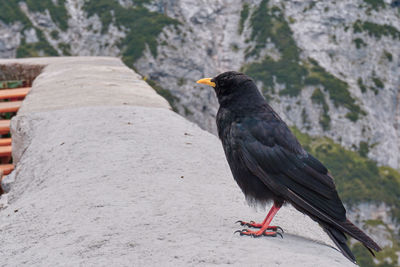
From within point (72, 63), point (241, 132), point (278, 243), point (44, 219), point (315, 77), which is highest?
point (241, 132)

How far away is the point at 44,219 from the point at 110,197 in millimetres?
626

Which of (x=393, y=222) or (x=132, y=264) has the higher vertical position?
(x=132, y=264)

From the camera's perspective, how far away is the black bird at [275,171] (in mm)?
3783

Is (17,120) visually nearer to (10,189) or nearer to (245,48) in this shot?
(10,189)

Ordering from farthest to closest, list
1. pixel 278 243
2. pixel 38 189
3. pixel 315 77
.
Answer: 1. pixel 315 77
2. pixel 38 189
3. pixel 278 243

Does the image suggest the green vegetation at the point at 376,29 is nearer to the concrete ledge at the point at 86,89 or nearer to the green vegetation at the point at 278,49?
the green vegetation at the point at 278,49

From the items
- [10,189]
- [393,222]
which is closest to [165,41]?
[393,222]

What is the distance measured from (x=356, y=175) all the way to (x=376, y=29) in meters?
45.0

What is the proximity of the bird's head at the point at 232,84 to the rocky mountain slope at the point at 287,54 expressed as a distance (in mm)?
89204

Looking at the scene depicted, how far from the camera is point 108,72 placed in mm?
11133

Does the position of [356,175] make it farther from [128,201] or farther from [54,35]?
[128,201]

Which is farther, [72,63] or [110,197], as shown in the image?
[72,63]

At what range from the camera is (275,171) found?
3908 mm

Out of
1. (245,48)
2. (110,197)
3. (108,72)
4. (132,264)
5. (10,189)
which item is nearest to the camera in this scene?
(132,264)
